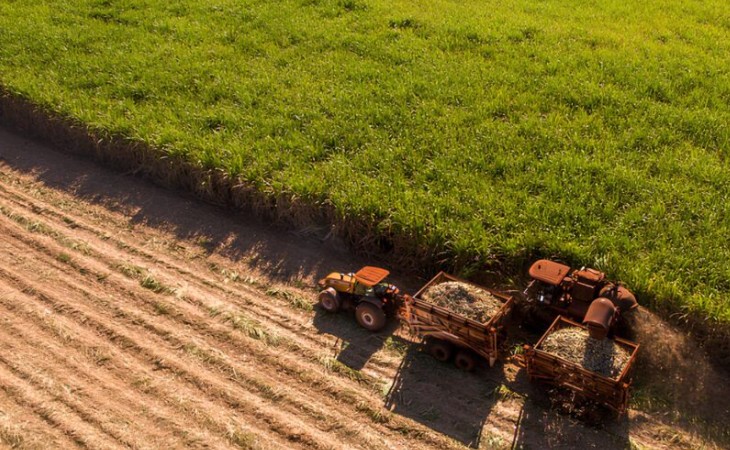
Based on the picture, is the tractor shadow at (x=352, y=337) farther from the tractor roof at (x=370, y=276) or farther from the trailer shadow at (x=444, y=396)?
the tractor roof at (x=370, y=276)

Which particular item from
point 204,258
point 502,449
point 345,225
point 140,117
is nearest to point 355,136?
point 345,225

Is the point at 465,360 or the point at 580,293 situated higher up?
the point at 580,293

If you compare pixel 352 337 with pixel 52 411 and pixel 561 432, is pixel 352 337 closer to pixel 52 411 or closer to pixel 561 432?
pixel 561 432

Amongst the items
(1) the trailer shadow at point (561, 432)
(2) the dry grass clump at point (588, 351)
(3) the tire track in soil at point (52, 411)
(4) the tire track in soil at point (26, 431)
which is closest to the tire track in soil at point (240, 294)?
(1) the trailer shadow at point (561, 432)

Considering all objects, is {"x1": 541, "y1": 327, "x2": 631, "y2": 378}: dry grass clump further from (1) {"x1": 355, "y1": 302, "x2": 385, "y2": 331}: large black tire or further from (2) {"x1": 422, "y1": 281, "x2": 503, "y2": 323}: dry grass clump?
(1) {"x1": 355, "y1": 302, "x2": 385, "y2": 331}: large black tire

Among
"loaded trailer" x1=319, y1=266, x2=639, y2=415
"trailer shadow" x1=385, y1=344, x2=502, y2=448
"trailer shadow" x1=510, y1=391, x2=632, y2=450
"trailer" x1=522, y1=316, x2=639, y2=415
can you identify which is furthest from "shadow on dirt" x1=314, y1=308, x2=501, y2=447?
"trailer" x1=522, y1=316, x2=639, y2=415

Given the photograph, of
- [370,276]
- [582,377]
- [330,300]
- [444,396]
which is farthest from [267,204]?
[582,377]
